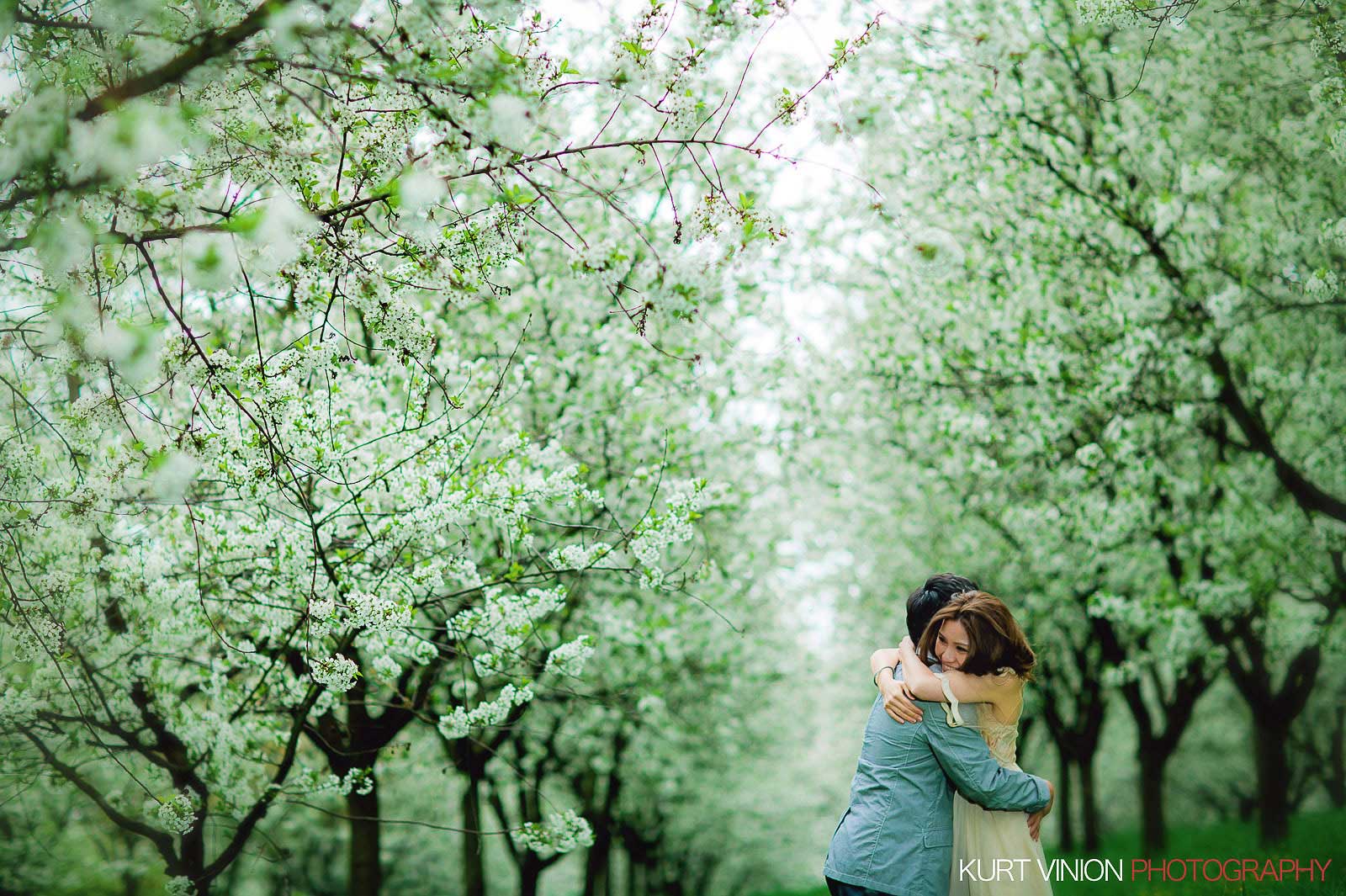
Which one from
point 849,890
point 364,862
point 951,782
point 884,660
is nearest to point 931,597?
point 884,660

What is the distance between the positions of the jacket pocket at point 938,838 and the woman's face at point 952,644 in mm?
654

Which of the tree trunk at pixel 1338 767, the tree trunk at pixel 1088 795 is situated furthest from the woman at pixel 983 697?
the tree trunk at pixel 1338 767

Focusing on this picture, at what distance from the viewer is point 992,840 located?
160 inches

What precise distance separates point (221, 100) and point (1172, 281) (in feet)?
26.9

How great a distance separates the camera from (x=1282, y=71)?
28.5 feet

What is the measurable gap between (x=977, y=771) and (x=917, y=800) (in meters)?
0.28

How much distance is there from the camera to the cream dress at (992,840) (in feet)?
13.0

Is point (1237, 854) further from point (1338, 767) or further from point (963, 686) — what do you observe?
point (1338, 767)

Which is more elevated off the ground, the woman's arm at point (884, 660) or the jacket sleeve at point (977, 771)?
the woman's arm at point (884, 660)

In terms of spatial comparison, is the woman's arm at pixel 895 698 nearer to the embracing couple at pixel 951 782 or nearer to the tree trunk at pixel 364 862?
the embracing couple at pixel 951 782

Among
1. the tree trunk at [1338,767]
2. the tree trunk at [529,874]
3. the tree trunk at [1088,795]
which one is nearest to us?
the tree trunk at [529,874]

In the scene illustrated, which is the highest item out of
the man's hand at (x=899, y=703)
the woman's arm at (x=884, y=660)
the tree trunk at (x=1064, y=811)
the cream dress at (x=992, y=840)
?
the woman's arm at (x=884, y=660)

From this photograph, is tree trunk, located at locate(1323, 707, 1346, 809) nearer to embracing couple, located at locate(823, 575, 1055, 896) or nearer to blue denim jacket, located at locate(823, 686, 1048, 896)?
embracing couple, located at locate(823, 575, 1055, 896)

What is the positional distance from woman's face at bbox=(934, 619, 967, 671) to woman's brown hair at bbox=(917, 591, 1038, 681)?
21mm
